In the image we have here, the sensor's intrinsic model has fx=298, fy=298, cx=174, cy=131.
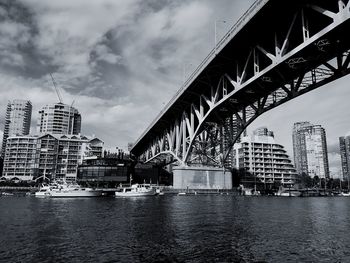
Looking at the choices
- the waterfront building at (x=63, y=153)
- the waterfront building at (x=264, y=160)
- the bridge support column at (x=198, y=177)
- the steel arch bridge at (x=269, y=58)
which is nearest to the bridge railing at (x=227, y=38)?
the steel arch bridge at (x=269, y=58)

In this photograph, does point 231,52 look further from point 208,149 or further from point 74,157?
point 74,157

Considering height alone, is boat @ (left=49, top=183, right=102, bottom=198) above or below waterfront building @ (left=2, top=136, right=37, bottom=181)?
below

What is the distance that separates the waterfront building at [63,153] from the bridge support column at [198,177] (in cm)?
7270

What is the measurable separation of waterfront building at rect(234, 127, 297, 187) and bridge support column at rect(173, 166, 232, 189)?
180 ft

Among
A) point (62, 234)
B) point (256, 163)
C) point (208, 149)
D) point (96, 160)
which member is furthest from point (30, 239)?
point (256, 163)

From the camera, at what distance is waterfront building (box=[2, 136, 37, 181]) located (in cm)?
13238

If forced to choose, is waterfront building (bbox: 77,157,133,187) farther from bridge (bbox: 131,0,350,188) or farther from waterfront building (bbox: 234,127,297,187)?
waterfront building (bbox: 234,127,297,187)

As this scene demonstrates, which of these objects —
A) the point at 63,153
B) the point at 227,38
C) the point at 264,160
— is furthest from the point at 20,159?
the point at 227,38

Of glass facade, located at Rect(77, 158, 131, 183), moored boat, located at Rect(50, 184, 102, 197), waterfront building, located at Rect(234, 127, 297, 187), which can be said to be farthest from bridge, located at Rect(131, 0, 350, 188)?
waterfront building, located at Rect(234, 127, 297, 187)

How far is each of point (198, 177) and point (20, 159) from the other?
9589cm

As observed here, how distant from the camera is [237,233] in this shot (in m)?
20.6

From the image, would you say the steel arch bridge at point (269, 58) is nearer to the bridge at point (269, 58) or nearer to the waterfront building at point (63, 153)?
the bridge at point (269, 58)

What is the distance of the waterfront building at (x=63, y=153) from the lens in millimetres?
137000

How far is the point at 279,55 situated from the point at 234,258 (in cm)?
2604
